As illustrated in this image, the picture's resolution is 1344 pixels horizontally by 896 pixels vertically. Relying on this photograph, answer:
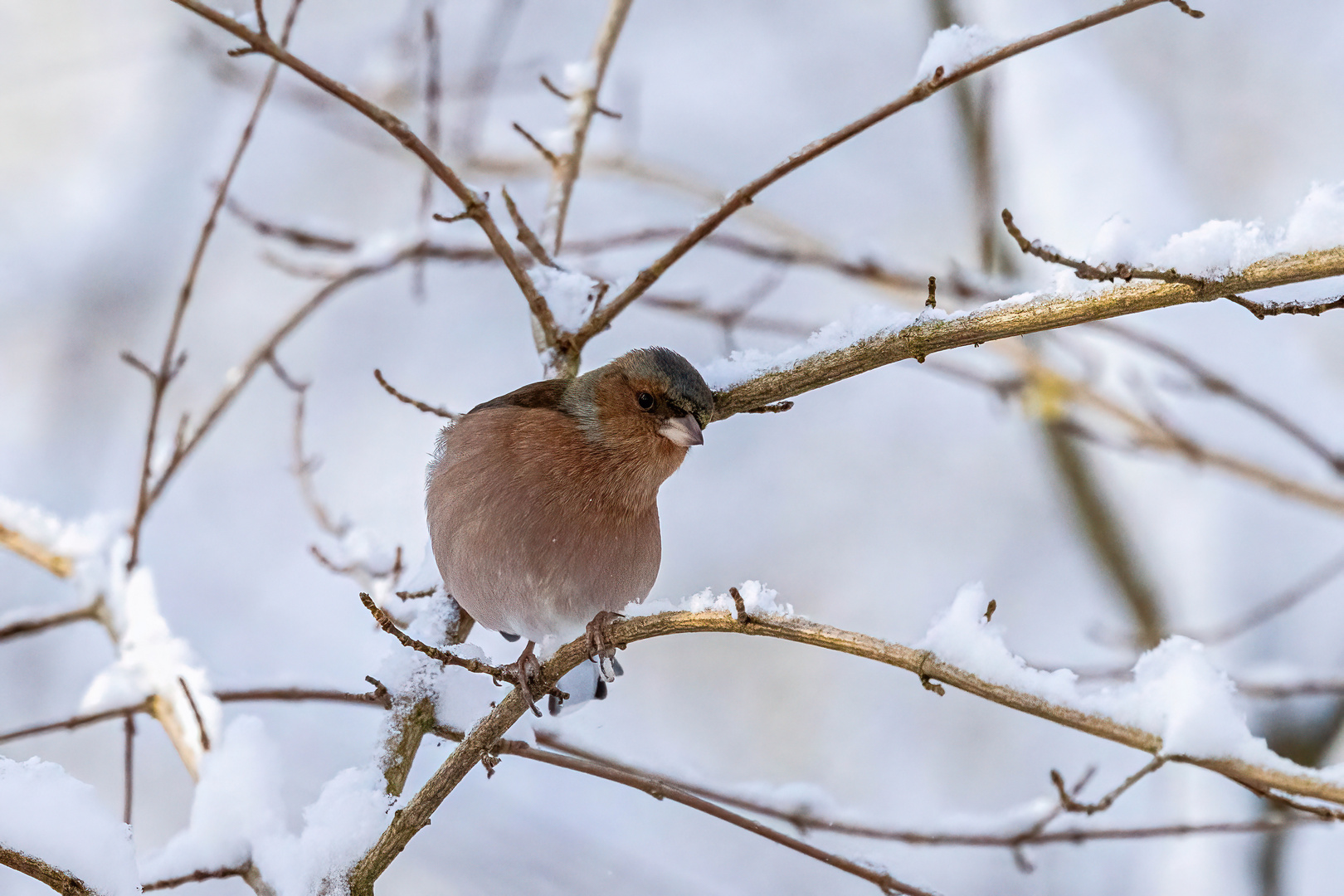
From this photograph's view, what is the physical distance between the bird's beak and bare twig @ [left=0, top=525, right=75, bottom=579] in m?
2.07

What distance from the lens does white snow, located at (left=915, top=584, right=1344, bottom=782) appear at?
5.48 feet

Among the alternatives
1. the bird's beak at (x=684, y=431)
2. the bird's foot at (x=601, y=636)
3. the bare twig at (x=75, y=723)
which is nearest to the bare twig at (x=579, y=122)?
the bird's beak at (x=684, y=431)

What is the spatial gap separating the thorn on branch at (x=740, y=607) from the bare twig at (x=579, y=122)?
1.85 meters

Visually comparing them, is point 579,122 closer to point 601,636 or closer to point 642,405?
point 642,405

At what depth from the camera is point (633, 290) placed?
2842mm

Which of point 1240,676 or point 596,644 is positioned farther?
point 1240,676

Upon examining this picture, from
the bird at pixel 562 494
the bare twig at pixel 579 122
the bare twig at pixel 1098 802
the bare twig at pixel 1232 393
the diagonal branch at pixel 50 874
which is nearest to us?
the diagonal branch at pixel 50 874

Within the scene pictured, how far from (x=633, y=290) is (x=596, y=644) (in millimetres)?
1086

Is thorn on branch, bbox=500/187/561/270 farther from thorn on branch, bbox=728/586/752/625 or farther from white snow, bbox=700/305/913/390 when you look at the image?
thorn on branch, bbox=728/586/752/625

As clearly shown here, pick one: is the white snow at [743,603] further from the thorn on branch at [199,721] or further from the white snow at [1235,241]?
the thorn on branch at [199,721]

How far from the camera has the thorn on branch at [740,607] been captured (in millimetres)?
1771

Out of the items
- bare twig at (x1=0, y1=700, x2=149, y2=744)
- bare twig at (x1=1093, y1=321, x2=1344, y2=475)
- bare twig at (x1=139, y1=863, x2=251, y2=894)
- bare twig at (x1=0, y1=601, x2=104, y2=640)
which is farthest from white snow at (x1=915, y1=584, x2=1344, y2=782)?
bare twig at (x1=0, y1=601, x2=104, y2=640)

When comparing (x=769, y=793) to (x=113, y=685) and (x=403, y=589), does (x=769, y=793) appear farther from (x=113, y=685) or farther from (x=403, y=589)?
(x=113, y=685)

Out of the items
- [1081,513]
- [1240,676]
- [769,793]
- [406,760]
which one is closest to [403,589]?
[406,760]
